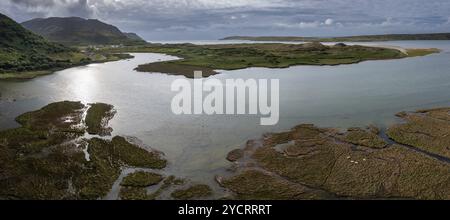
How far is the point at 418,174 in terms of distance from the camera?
25.9 m

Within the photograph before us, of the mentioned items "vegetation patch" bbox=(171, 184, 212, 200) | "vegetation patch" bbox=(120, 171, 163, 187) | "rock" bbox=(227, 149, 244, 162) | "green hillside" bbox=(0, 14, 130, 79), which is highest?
"green hillside" bbox=(0, 14, 130, 79)

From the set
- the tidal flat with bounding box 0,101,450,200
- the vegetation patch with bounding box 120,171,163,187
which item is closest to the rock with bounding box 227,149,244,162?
the tidal flat with bounding box 0,101,450,200

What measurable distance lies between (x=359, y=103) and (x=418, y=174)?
24594 millimetres

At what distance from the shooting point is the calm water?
3416cm

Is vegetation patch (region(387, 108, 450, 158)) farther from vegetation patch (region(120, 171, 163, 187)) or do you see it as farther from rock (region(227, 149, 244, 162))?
vegetation patch (region(120, 171, 163, 187))

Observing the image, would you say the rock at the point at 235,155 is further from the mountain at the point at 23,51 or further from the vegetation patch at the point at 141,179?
the mountain at the point at 23,51

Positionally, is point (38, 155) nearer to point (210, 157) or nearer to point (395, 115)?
point (210, 157)

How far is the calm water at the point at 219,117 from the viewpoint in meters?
34.2

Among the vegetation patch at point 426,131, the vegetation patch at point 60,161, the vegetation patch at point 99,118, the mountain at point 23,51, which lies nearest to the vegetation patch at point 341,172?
the vegetation patch at point 426,131

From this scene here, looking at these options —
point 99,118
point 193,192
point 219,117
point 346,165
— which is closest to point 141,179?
point 193,192

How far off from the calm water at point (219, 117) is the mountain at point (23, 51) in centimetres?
1713

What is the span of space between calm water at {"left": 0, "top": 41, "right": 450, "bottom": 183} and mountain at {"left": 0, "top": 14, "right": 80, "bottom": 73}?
56.2 feet

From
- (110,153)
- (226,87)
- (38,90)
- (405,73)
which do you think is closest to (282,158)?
(110,153)

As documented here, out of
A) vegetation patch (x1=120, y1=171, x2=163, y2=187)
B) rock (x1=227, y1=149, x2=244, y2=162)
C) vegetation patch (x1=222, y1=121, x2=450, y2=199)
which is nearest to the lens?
vegetation patch (x1=222, y1=121, x2=450, y2=199)
